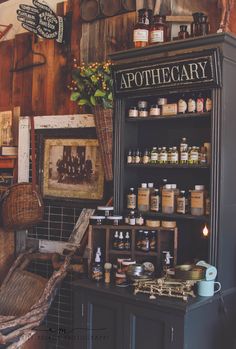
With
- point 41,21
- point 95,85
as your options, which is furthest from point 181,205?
point 41,21

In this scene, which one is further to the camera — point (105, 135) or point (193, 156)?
point (105, 135)

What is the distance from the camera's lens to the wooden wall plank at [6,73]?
4922 mm

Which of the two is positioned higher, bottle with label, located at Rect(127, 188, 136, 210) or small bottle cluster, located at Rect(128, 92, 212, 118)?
small bottle cluster, located at Rect(128, 92, 212, 118)

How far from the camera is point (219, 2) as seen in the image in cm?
350

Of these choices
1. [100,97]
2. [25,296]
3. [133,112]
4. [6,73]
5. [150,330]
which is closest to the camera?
[150,330]

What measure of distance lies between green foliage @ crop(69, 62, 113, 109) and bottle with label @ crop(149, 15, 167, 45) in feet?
1.41

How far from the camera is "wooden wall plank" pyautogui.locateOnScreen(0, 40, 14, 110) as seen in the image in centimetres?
492

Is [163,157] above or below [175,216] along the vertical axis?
above

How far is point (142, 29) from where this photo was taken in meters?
3.57

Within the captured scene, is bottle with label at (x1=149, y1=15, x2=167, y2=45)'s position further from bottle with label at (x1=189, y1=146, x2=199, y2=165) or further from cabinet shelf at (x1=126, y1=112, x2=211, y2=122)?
bottle with label at (x1=189, y1=146, x2=199, y2=165)

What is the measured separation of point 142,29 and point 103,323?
6.73 feet

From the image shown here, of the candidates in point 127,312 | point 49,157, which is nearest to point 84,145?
point 49,157

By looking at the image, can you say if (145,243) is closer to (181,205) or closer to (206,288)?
(181,205)

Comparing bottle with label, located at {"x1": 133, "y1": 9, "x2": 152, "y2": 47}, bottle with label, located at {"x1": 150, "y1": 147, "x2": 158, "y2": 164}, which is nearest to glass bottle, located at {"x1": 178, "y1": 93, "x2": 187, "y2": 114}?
bottle with label, located at {"x1": 150, "y1": 147, "x2": 158, "y2": 164}
